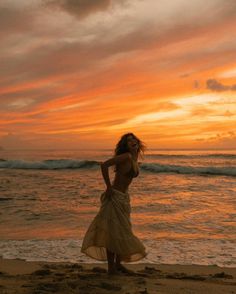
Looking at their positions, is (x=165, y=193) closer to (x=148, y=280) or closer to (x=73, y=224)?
(x=73, y=224)

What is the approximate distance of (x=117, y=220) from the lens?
518 centimetres

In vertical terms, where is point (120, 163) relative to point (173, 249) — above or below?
above

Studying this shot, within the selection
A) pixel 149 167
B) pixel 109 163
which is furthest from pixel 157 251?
pixel 149 167

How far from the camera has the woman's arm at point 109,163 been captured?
16.8ft

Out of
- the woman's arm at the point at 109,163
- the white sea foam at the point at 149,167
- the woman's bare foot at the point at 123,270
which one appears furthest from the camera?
the white sea foam at the point at 149,167

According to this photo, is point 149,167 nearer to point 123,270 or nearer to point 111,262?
point 123,270

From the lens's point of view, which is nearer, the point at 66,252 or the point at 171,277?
the point at 171,277

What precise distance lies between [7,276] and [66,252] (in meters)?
2.02

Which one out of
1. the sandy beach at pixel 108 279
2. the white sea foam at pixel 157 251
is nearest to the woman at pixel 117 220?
the sandy beach at pixel 108 279

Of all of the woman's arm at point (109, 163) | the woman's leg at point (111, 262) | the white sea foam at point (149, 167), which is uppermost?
the woman's arm at point (109, 163)

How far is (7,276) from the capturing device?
5.23m

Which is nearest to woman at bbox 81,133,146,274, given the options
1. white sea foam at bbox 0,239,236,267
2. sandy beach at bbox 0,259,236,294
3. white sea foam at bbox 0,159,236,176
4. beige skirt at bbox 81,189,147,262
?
beige skirt at bbox 81,189,147,262

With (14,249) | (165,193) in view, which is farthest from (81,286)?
(165,193)

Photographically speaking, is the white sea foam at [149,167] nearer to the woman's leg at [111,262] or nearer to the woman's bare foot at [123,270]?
the woman's bare foot at [123,270]
